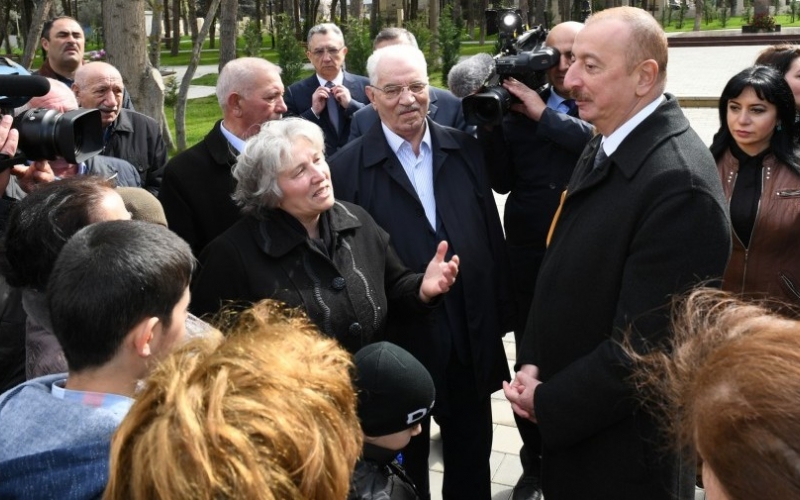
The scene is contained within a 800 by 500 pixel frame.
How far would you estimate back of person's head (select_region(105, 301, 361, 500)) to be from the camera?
1237 millimetres

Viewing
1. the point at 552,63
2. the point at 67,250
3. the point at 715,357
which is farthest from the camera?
the point at 552,63

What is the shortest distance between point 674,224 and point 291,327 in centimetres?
129

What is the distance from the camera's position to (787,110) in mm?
3973

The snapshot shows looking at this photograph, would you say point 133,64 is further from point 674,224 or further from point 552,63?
point 674,224

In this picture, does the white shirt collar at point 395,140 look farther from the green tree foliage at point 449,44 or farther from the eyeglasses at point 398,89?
the green tree foliage at point 449,44

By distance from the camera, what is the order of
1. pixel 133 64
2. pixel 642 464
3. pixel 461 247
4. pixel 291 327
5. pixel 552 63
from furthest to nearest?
pixel 133 64, pixel 552 63, pixel 461 247, pixel 642 464, pixel 291 327

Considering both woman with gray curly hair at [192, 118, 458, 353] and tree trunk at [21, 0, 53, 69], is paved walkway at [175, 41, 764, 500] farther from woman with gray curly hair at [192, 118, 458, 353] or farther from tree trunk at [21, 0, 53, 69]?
tree trunk at [21, 0, 53, 69]

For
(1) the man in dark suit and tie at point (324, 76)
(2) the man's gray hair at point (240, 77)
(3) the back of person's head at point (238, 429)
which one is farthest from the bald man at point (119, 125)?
(3) the back of person's head at point (238, 429)

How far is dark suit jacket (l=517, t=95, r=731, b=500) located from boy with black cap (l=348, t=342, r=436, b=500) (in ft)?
1.71

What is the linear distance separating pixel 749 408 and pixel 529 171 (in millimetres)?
2909

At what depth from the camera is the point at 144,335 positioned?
1797mm

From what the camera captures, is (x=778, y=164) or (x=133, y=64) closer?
(x=778, y=164)

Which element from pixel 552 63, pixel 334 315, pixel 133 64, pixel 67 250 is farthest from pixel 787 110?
pixel 133 64

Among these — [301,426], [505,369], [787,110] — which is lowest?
[505,369]
